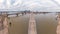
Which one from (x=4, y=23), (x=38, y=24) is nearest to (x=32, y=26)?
(x=38, y=24)

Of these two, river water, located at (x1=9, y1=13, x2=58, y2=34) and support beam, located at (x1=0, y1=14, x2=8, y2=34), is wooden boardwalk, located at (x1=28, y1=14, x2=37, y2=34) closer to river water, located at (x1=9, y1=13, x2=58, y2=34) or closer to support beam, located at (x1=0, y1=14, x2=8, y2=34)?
river water, located at (x1=9, y1=13, x2=58, y2=34)

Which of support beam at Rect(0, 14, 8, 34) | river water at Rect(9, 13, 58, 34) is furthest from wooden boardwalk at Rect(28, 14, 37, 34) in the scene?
support beam at Rect(0, 14, 8, 34)

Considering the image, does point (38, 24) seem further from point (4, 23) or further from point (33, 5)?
point (4, 23)

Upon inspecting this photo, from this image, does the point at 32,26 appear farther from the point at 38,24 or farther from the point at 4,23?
the point at 4,23

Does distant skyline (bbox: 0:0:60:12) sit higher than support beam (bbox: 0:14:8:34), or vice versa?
distant skyline (bbox: 0:0:60:12)

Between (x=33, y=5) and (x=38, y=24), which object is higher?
(x=33, y=5)

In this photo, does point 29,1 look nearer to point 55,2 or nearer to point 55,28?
point 55,2

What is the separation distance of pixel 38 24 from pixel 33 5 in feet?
0.58

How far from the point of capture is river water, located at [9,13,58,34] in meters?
→ 0.85

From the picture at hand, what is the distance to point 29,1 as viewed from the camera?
2.63 ft

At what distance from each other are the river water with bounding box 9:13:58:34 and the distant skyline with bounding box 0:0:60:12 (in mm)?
86

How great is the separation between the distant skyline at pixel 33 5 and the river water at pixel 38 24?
0.28ft

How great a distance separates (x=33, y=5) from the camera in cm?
79

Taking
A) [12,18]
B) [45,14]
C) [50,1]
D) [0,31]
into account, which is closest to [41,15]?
[45,14]
